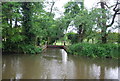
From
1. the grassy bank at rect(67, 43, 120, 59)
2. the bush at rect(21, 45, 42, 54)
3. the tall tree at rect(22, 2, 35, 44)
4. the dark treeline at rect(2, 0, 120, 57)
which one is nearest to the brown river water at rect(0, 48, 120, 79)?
the grassy bank at rect(67, 43, 120, 59)

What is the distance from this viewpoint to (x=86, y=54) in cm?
928

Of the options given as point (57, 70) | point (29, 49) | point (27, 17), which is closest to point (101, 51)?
point (57, 70)

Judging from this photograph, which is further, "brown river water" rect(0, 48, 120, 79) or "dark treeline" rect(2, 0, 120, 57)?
"dark treeline" rect(2, 0, 120, 57)

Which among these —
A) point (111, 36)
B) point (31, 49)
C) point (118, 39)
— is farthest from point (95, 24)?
point (31, 49)

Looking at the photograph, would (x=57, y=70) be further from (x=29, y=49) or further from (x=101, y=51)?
(x=29, y=49)

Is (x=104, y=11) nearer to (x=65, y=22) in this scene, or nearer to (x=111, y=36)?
(x=111, y=36)

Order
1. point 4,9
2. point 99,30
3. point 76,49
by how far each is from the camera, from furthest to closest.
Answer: point 76,49 < point 99,30 < point 4,9

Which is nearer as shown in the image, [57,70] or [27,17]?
[57,70]

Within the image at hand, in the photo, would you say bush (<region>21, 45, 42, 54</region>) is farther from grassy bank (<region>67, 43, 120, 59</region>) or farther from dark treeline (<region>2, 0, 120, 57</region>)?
grassy bank (<region>67, 43, 120, 59</region>)

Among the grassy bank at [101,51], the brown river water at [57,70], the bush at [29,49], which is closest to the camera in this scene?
the brown river water at [57,70]

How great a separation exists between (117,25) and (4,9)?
8991mm

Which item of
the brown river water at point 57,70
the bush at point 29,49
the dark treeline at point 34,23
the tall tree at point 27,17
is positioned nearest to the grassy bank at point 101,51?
the dark treeline at point 34,23

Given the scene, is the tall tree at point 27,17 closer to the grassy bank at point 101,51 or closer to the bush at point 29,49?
the bush at point 29,49

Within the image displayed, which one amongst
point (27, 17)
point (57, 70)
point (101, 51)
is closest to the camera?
point (57, 70)
